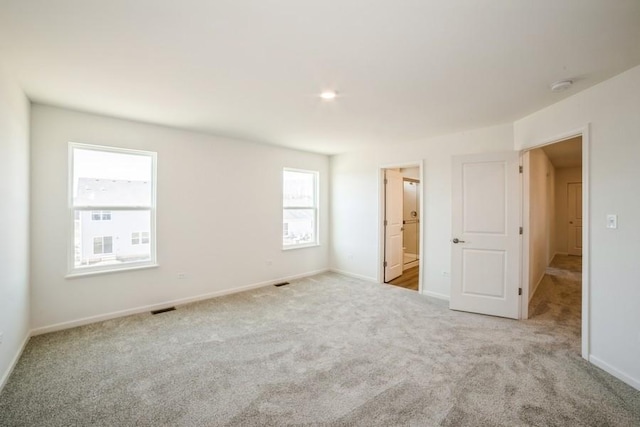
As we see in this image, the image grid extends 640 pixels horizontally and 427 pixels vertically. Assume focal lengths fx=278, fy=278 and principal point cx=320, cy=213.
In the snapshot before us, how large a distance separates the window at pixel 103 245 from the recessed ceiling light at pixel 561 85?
5004 mm

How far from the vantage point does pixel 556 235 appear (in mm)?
7926

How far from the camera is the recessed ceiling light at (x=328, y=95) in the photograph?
267cm

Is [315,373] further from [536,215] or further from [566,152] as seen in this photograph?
[566,152]

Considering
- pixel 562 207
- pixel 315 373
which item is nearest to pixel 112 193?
pixel 315 373

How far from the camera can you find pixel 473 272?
3676mm

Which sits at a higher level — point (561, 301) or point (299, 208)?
point (299, 208)

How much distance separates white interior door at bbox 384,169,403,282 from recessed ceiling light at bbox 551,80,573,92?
277 cm

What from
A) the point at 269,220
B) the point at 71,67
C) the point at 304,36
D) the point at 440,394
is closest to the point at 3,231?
the point at 71,67

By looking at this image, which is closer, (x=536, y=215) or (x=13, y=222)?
(x=13, y=222)

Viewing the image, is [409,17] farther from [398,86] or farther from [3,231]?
[3,231]

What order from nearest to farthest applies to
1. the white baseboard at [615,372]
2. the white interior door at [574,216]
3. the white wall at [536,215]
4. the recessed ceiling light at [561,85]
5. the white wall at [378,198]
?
the white baseboard at [615,372] < the recessed ceiling light at [561,85] < the white wall at [536,215] < the white wall at [378,198] < the white interior door at [574,216]

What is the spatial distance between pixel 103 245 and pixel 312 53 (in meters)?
3.34

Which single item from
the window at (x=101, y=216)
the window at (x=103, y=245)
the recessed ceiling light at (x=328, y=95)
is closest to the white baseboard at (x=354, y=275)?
the recessed ceiling light at (x=328, y=95)

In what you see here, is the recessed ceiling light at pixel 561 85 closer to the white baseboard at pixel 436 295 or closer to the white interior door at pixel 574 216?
the white baseboard at pixel 436 295
